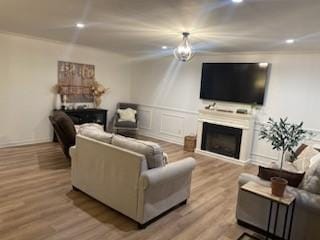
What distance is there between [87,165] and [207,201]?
1.75 metres

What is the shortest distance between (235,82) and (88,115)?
3753mm

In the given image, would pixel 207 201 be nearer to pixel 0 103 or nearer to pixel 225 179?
pixel 225 179

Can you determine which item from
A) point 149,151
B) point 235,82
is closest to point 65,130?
point 149,151

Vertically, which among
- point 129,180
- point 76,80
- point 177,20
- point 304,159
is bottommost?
point 129,180

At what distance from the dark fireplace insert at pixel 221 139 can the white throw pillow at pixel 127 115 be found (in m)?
2.16

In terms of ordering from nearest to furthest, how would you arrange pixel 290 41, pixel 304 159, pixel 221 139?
pixel 304 159, pixel 290 41, pixel 221 139

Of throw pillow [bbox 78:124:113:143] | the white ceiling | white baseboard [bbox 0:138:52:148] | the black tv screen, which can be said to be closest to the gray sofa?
throw pillow [bbox 78:124:113:143]

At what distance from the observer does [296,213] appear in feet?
8.42

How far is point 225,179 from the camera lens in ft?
15.0

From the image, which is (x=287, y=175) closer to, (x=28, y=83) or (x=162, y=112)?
(x=162, y=112)

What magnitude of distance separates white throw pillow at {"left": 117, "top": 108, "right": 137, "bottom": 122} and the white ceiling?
271 cm

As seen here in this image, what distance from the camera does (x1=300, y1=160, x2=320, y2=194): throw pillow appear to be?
2.54 meters

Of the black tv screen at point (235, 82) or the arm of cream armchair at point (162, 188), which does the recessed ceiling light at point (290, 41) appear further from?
the arm of cream armchair at point (162, 188)

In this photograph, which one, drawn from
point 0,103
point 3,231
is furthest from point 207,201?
point 0,103
